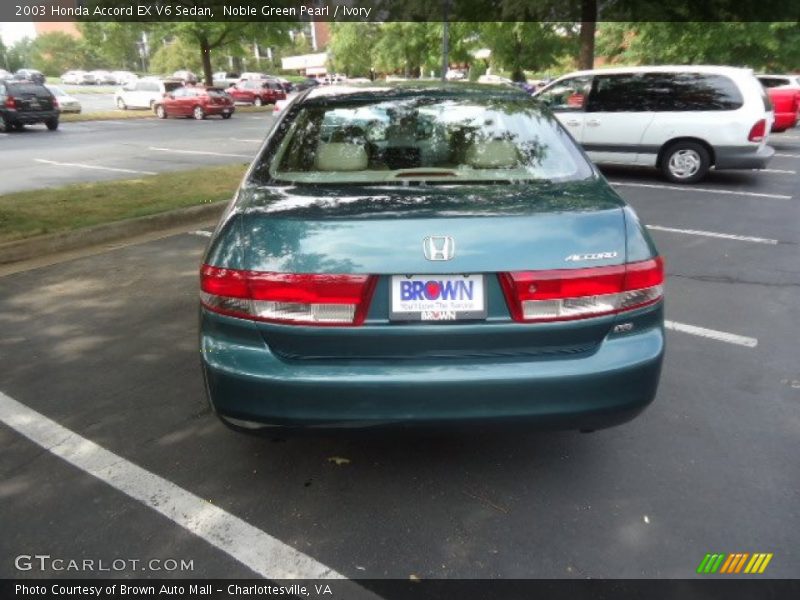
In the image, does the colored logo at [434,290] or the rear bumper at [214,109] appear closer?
the colored logo at [434,290]

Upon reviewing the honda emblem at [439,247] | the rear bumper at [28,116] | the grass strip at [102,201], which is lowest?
the grass strip at [102,201]

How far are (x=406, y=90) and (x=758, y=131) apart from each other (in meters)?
8.55

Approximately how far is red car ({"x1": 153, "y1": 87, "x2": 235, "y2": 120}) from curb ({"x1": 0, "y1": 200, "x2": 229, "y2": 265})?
2078 centimetres

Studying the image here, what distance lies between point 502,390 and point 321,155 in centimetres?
143

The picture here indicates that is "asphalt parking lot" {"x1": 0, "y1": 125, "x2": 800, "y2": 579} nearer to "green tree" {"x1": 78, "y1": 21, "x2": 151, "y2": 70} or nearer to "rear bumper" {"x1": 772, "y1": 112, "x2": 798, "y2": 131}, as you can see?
"rear bumper" {"x1": 772, "y1": 112, "x2": 798, "y2": 131}

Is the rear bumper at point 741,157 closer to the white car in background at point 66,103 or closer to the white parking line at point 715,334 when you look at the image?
the white parking line at point 715,334

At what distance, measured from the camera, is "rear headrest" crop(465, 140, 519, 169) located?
2.93m

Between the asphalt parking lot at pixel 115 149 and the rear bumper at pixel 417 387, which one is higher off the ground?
the asphalt parking lot at pixel 115 149

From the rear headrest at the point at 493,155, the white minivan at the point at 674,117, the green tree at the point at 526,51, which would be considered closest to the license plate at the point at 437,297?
the rear headrest at the point at 493,155

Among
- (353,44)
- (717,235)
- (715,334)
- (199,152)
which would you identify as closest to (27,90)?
(199,152)

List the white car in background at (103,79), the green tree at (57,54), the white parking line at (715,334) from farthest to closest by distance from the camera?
1. the green tree at (57,54)
2. the white car in background at (103,79)
3. the white parking line at (715,334)

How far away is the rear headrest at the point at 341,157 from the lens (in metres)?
2.91

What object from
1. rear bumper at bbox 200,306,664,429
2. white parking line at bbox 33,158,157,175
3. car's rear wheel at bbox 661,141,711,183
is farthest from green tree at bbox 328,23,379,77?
rear bumper at bbox 200,306,664,429

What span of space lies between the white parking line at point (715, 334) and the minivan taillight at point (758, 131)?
684 centimetres
